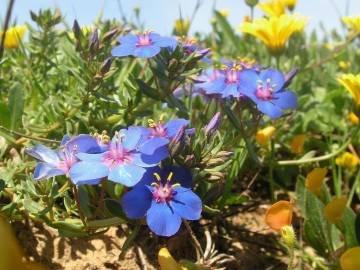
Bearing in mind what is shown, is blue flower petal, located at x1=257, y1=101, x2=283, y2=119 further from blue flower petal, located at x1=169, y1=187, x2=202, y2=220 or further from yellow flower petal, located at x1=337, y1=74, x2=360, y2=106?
blue flower petal, located at x1=169, y1=187, x2=202, y2=220

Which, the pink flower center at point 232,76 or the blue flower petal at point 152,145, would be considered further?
the pink flower center at point 232,76

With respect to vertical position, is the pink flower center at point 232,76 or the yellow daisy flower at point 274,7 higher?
the yellow daisy flower at point 274,7

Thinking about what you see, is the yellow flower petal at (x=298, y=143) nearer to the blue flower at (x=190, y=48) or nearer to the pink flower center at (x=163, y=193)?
the blue flower at (x=190, y=48)

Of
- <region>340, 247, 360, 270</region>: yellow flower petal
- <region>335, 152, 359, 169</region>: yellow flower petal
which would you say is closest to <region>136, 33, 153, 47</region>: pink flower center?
<region>340, 247, 360, 270</region>: yellow flower petal

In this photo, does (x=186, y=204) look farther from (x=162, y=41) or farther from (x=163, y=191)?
(x=162, y=41)

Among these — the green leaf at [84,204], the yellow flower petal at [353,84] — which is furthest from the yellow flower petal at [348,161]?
the green leaf at [84,204]

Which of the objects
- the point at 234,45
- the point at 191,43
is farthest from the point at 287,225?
the point at 234,45

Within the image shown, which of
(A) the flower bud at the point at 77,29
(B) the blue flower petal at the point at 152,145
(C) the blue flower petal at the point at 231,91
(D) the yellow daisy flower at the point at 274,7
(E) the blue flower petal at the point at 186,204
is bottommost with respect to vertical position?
(E) the blue flower petal at the point at 186,204

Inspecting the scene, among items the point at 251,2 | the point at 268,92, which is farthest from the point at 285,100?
the point at 251,2
